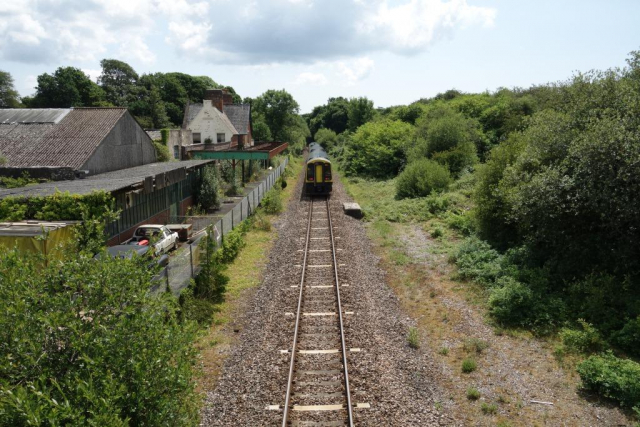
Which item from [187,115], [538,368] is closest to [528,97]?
[187,115]

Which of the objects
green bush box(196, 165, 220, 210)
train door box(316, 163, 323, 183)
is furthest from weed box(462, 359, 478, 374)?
train door box(316, 163, 323, 183)

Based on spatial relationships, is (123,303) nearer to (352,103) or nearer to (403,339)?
(403,339)

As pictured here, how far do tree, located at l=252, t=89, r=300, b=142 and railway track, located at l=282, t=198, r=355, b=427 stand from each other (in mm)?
54854

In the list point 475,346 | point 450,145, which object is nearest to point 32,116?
point 475,346

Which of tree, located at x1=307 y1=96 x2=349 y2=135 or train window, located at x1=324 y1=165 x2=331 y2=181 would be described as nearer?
train window, located at x1=324 y1=165 x2=331 y2=181

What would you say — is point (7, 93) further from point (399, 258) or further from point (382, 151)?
point (399, 258)

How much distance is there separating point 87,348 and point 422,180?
2610 centimetres

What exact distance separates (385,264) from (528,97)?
31796 millimetres

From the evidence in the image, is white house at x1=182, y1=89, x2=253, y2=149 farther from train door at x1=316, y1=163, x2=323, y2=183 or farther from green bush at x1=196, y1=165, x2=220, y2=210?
green bush at x1=196, y1=165, x2=220, y2=210

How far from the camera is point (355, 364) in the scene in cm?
971

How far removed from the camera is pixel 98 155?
69.3 feet

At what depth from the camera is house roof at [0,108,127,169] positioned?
66.3 feet

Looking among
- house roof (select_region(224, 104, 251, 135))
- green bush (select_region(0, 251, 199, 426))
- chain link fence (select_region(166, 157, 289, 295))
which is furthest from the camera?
house roof (select_region(224, 104, 251, 135))

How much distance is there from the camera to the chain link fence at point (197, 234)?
482 inches
